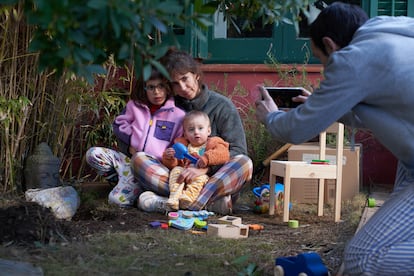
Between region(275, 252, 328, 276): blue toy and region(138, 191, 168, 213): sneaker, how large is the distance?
5.38ft

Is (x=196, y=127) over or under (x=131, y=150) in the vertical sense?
over

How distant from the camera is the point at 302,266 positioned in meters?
2.84

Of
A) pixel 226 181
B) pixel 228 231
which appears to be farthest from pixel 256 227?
pixel 226 181

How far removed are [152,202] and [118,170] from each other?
18.6 inches

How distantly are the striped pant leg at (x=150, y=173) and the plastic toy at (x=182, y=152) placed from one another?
6.7 inches

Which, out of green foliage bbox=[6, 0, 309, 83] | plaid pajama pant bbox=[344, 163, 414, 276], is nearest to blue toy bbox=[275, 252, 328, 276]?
plaid pajama pant bbox=[344, 163, 414, 276]

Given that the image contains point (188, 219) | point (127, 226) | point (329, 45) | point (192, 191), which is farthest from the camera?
point (192, 191)

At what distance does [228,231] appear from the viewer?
381 centimetres

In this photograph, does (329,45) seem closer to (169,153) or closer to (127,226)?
(127,226)

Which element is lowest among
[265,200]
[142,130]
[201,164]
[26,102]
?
[265,200]

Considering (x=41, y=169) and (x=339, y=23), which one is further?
(x=41, y=169)

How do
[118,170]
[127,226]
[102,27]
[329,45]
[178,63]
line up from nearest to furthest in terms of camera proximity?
[102,27], [329,45], [127,226], [178,63], [118,170]

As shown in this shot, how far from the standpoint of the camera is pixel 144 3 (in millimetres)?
1921

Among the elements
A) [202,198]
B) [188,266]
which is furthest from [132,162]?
[188,266]
